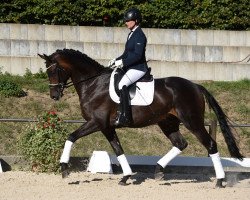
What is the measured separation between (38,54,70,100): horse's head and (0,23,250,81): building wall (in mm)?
8206

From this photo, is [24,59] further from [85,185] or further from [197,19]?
[85,185]

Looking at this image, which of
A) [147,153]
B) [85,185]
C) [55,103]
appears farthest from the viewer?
[55,103]

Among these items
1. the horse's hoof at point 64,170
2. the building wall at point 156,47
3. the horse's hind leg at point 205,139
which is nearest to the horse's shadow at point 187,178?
the horse's hind leg at point 205,139

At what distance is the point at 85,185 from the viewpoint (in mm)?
11742

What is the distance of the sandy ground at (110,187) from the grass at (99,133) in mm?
3640

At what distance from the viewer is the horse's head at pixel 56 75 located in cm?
1251

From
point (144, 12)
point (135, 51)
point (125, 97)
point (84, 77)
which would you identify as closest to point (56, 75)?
point (84, 77)

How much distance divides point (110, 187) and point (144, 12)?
12.3 m

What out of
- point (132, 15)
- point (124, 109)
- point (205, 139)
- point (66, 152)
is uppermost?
point (132, 15)

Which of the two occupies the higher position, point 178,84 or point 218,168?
point 178,84

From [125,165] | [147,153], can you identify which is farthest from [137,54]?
[147,153]

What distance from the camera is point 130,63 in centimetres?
1212

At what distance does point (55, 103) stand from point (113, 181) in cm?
683

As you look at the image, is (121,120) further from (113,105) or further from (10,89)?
(10,89)
